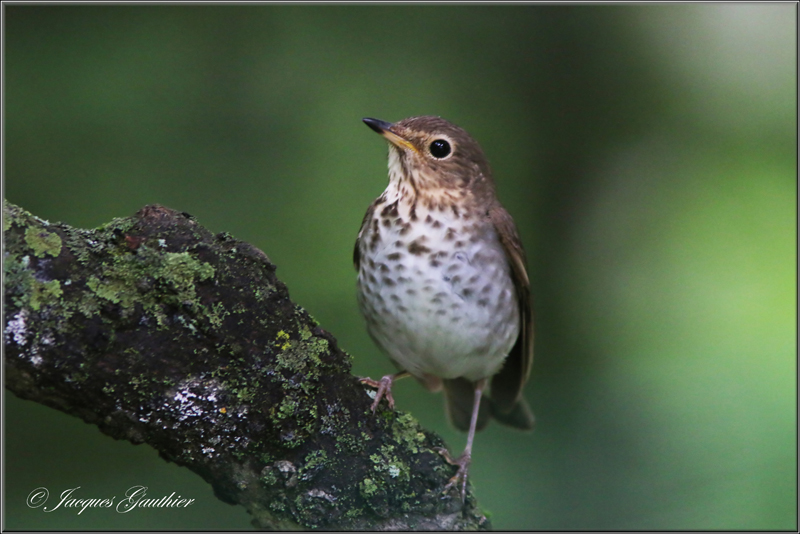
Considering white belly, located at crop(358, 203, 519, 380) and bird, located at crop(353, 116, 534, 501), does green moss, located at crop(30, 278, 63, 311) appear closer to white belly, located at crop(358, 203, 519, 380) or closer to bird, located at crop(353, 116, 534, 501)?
bird, located at crop(353, 116, 534, 501)

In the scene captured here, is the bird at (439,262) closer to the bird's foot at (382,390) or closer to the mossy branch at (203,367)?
the bird's foot at (382,390)

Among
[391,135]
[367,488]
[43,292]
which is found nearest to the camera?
[43,292]

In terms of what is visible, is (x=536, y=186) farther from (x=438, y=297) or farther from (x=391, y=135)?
(x=438, y=297)

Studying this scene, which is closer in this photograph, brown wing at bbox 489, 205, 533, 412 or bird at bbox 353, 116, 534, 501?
bird at bbox 353, 116, 534, 501

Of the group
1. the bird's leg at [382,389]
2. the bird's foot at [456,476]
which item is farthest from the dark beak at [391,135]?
the bird's foot at [456,476]

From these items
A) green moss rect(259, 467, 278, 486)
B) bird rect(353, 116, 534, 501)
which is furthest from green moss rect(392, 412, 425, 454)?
green moss rect(259, 467, 278, 486)
